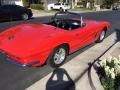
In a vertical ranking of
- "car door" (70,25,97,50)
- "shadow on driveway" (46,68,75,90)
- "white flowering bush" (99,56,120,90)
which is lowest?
"shadow on driveway" (46,68,75,90)

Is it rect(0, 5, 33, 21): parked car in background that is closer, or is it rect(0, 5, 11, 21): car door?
rect(0, 5, 11, 21): car door

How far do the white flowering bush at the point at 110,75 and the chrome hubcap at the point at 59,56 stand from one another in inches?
51.1

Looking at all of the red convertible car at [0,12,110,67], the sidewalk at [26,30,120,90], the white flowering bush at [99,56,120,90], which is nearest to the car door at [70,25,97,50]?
the red convertible car at [0,12,110,67]

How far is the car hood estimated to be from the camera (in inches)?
229

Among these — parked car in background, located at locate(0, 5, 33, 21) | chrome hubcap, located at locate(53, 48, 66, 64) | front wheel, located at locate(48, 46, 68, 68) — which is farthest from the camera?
parked car in background, located at locate(0, 5, 33, 21)

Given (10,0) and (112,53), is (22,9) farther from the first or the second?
(10,0)

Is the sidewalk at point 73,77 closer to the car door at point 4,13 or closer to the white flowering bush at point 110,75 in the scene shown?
the white flowering bush at point 110,75

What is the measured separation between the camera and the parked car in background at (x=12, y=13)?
755 inches

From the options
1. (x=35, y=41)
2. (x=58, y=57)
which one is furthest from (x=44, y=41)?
(x=58, y=57)

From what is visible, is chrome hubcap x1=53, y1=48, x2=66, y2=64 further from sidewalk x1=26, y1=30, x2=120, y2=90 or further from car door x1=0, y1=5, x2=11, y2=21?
car door x1=0, y1=5, x2=11, y2=21

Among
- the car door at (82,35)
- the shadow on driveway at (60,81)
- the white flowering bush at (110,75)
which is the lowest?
the shadow on driveway at (60,81)

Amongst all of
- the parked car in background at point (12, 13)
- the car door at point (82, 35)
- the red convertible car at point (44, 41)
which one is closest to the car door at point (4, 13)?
the parked car in background at point (12, 13)

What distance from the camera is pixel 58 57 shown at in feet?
21.9

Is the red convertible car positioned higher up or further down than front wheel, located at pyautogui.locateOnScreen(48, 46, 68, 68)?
higher up
